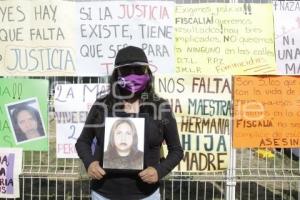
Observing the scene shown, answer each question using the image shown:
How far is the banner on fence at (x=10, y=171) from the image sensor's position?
5.54m

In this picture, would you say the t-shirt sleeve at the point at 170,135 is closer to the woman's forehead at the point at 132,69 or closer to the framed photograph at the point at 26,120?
the woman's forehead at the point at 132,69

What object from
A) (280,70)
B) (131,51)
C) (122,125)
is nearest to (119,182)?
(122,125)

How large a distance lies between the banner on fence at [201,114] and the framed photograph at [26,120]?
1211 millimetres

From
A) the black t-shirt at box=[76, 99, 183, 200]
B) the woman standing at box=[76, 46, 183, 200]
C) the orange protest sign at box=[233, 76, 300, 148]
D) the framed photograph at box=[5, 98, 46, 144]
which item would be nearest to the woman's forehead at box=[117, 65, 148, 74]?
the woman standing at box=[76, 46, 183, 200]

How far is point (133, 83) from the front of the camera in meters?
3.62

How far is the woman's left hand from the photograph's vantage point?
11.5 feet

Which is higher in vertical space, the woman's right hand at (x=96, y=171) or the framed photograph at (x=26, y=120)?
the framed photograph at (x=26, y=120)

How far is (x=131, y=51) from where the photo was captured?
3.63m

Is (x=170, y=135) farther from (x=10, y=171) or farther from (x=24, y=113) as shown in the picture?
(x=10, y=171)

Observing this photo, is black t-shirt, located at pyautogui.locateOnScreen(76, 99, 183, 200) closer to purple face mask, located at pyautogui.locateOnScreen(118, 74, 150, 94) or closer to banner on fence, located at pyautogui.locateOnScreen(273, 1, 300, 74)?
purple face mask, located at pyautogui.locateOnScreen(118, 74, 150, 94)

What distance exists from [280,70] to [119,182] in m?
2.46

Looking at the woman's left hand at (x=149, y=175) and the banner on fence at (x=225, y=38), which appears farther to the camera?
the banner on fence at (x=225, y=38)

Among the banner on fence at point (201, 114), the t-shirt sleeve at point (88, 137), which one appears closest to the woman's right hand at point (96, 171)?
the t-shirt sleeve at point (88, 137)

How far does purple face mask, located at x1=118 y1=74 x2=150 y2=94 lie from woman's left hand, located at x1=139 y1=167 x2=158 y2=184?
1.71ft
